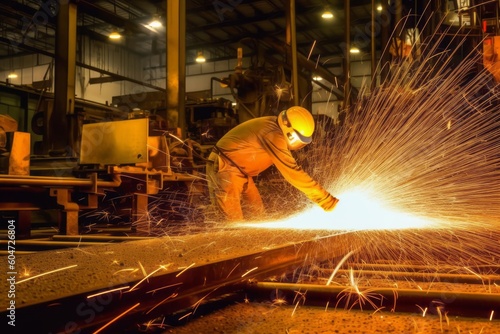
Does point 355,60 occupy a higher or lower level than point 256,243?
higher

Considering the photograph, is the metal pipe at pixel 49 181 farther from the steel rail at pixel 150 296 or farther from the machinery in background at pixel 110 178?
the steel rail at pixel 150 296

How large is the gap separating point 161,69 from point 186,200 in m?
14.8

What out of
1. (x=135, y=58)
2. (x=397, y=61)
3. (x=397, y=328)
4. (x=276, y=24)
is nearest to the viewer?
(x=397, y=328)

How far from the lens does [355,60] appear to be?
19.5m

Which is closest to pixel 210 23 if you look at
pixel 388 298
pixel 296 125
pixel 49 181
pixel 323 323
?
pixel 296 125

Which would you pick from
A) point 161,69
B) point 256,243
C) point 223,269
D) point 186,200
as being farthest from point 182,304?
point 161,69

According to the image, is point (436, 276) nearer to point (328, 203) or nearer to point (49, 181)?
point (328, 203)

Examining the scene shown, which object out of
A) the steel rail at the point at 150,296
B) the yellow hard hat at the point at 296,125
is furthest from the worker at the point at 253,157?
the steel rail at the point at 150,296

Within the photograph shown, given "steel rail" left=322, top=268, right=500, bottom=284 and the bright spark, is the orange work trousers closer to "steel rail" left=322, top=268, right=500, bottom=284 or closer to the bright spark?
the bright spark

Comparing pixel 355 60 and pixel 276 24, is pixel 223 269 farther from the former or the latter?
pixel 355 60

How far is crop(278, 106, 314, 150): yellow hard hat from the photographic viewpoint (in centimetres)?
416

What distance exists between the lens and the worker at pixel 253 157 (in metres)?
4.11

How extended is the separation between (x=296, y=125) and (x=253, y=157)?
1.91 feet

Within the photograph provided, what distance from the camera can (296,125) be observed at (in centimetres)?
416
